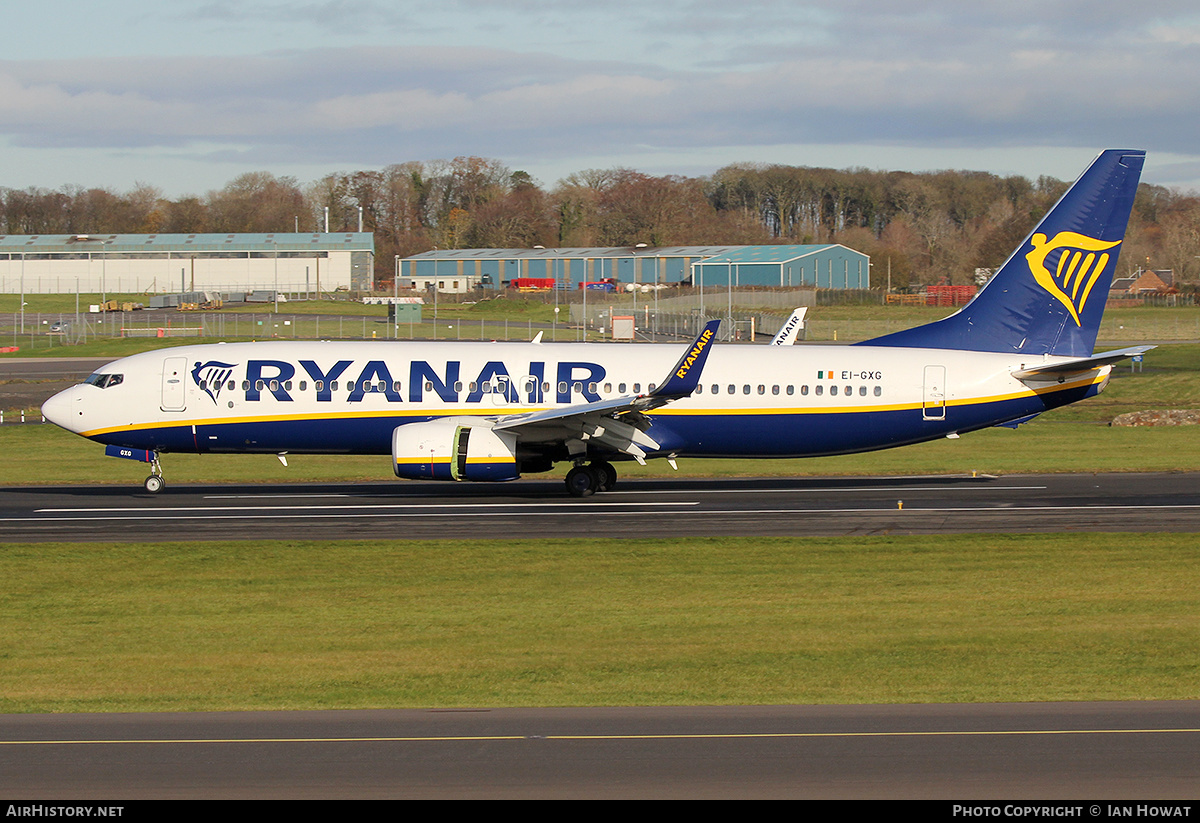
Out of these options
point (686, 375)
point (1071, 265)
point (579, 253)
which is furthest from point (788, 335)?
point (579, 253)

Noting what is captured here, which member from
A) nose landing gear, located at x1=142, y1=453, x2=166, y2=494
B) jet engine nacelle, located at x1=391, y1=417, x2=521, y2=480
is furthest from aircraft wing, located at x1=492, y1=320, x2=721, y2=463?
nose landing gear, located at x1=142, y1=453, x2=166, y2=494

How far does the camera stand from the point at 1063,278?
32.9 meters

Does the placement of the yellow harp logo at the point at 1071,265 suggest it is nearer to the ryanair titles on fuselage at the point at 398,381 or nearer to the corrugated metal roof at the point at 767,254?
the ryanair titles on fuselage at the point at 398,381

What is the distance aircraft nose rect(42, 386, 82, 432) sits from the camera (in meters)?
32.4

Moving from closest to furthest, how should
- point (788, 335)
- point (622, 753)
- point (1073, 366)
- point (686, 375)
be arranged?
point (622, 753), point (686, 375), point (1073, 366), point (788, 335)

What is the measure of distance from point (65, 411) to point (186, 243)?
142103mm

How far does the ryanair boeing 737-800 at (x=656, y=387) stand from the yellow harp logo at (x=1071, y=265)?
0.04 m

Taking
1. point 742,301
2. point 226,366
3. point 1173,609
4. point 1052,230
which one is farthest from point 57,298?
point 1173,609

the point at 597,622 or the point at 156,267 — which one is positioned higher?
the point at 156,267

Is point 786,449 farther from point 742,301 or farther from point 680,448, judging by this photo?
point 742,301

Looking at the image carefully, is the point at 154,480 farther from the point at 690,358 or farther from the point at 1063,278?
the point at 1063,278

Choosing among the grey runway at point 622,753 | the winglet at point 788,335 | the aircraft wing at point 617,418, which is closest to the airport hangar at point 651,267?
the winglet at point 788,335

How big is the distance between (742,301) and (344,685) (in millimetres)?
117006

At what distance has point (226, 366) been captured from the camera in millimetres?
32219
